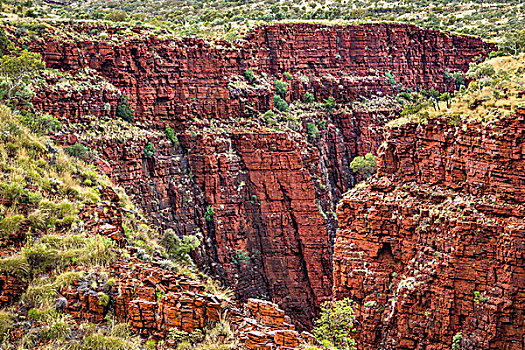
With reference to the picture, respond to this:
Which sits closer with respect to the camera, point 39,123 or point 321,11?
point 39,123

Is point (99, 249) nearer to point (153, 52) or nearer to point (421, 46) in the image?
point (153, 52)

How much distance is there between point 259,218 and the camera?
52750 millimetres

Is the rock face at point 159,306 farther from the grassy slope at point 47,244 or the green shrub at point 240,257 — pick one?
the green shrub at point 240,257

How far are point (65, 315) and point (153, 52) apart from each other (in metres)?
37.1

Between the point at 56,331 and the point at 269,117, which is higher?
the point at 56,331

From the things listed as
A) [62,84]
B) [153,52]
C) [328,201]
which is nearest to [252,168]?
[328,201]

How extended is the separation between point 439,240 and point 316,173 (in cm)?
2541

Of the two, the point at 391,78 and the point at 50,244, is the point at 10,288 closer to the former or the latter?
the point at 50,244

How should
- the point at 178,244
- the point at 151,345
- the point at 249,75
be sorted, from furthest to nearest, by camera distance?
the point at 249,75 < the point at 178,244 < the point at 151,345

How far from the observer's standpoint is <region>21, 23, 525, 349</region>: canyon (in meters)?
29.5

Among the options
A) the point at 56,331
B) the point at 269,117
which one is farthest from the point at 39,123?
the point at 269,117

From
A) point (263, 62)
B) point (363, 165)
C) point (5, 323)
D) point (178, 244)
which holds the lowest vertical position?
point (363, 165)

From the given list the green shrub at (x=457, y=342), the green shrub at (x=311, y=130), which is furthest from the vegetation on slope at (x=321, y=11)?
the green shrub at (x=457, y=342)

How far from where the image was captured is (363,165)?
204ft
